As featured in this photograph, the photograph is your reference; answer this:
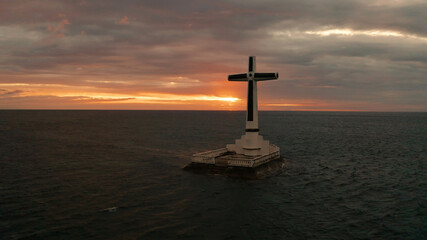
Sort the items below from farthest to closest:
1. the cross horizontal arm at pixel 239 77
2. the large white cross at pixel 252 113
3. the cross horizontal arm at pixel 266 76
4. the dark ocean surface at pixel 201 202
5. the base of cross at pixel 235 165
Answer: the cross horizontal arm at pixel 239 77 < the large white cross at pixel 252 113 < the cross horizontal arm at pixel 266 76 < the base of cross at pixel 235 165 < the dark ocean surface at pixel 201 202

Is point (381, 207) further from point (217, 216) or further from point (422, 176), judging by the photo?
point (422, 176)

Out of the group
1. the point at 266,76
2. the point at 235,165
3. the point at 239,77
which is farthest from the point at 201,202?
the point at 239,77

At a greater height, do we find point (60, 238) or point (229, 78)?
point (229, 78)

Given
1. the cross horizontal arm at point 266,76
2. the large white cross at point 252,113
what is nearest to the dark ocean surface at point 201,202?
the large white cross at point 252,113

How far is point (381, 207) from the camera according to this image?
29031 mm

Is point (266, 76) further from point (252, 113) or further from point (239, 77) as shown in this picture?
point (252, 113)

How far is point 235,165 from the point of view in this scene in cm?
3788

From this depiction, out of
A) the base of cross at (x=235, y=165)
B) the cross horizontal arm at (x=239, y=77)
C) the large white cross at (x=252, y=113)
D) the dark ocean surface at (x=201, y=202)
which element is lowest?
the dark ocean surface at (x=201, y=202)

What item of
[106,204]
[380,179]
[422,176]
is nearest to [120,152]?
[106,204]

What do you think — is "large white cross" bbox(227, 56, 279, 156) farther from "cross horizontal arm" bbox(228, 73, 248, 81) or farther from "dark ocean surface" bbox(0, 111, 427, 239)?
"dark ocean surface" bbox(0, 111, 427, 239)

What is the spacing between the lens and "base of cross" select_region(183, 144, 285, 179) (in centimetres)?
3728

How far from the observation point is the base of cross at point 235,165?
37.3 meters

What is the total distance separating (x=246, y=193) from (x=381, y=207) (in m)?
12.7

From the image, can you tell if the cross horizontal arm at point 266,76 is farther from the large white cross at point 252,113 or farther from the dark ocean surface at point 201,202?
the dark ocean surface at point 201,202
